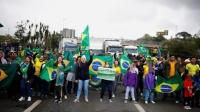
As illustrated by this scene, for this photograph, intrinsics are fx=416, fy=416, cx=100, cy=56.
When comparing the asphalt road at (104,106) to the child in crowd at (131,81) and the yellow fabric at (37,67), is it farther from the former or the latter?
the yellow fabric at (37,67)

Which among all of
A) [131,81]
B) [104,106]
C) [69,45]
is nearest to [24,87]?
[104,106]

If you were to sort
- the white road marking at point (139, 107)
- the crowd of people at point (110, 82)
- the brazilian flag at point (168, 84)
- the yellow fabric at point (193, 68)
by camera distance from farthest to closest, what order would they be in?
the brazilian flag at point (168, 84) < the yellow fabric at point (193, 68) < the crowd of people at point (110, 82) < the white road marking at point (139, 107)

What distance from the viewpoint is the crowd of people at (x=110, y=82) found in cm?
1568

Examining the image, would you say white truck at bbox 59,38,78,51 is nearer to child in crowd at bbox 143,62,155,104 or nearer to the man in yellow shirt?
child in crowd at bbox 143,62,155,104

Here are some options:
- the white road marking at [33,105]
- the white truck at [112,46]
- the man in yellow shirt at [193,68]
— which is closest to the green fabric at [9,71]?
the white road marking at [33,105]

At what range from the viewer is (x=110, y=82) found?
16.4 m

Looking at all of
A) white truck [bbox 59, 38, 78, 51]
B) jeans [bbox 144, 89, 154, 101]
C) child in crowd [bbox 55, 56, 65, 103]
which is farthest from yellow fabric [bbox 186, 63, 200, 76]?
white truck [bbox 59, 38, 78, 51]

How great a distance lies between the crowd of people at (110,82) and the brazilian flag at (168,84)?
0.20 meters

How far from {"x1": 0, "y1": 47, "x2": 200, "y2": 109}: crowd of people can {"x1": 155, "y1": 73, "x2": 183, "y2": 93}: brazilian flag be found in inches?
7.8

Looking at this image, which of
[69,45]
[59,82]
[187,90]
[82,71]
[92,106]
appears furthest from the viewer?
[69,45]

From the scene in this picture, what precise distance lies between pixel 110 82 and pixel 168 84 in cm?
248

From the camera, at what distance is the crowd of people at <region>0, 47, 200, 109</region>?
617 inches

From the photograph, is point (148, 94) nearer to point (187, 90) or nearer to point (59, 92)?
point (187, 90)

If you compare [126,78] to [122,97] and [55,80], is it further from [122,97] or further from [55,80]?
[55,80]
